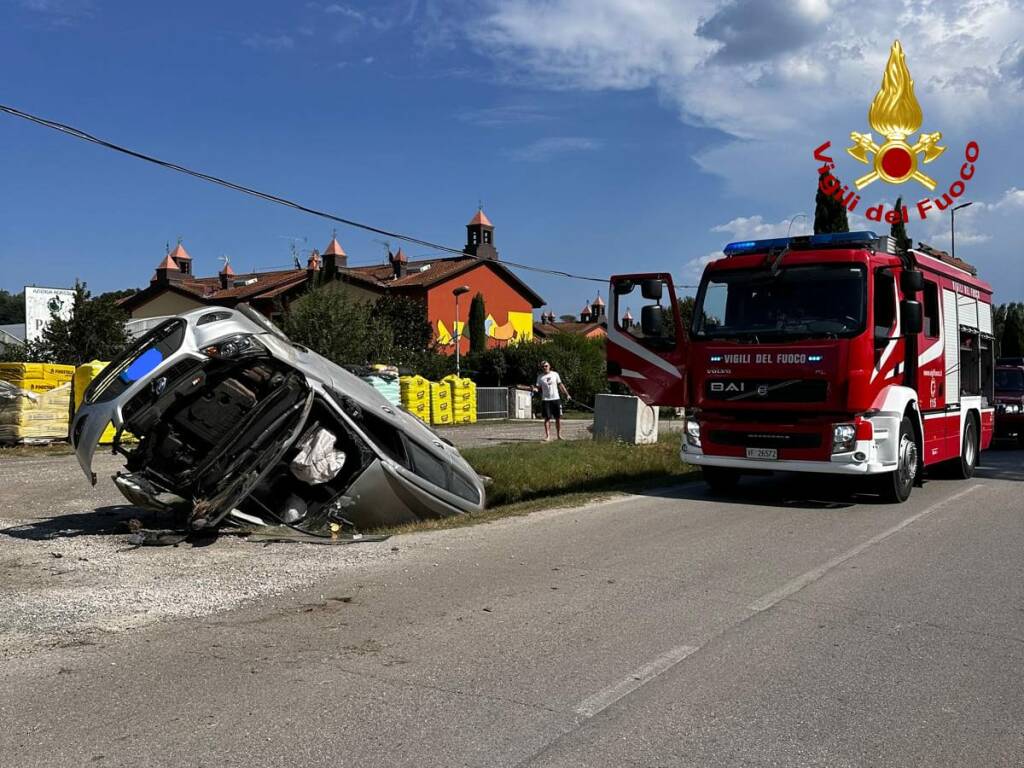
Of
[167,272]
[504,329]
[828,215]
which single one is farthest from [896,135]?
[167,272]

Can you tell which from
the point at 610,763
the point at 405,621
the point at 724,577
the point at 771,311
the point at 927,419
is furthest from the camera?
the point at 927,419

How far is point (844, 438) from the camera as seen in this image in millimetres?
10680

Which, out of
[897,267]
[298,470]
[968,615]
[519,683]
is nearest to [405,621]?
[519,683]

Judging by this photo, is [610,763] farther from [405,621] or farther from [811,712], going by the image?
[405,621]

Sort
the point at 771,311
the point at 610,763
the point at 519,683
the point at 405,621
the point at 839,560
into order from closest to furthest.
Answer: the point at 610,763 < the point at 519,683 < the point at 405,621 < the point at 839,560 < the point at 771,311

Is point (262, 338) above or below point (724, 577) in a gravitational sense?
above

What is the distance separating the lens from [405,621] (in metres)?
5.84

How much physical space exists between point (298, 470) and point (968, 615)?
5559 mm

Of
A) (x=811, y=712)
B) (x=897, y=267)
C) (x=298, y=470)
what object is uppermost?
(x=897, y=267)

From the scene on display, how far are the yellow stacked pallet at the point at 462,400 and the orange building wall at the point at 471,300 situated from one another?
78.8 feet

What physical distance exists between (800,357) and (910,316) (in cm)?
150

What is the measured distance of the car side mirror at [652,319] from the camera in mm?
11617

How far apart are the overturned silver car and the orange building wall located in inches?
1958

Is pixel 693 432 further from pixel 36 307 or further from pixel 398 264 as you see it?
pixel 398 264
